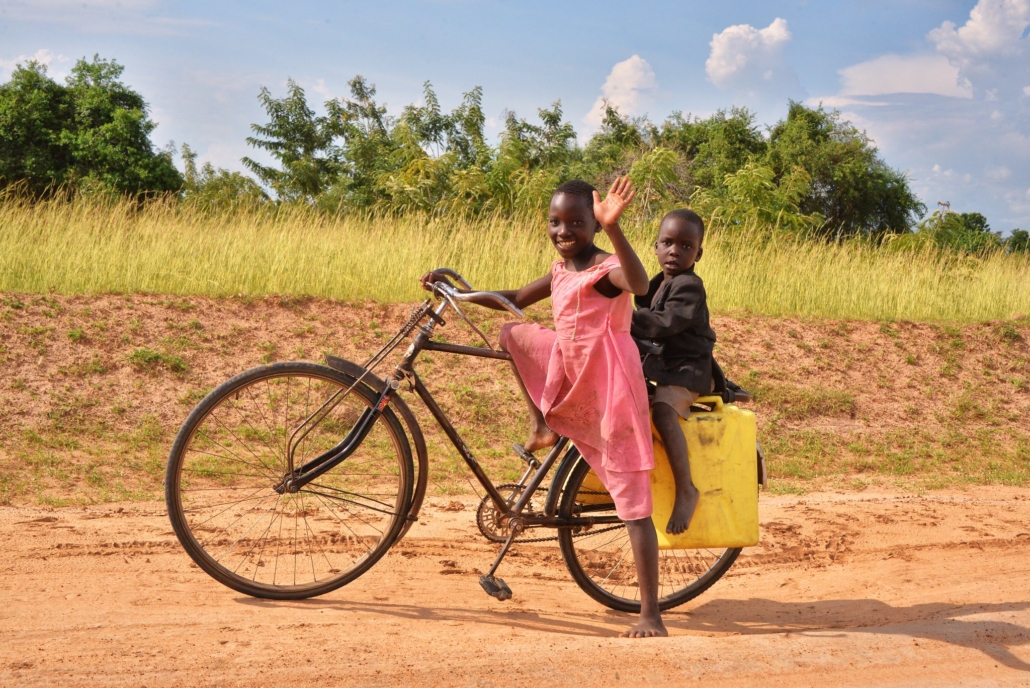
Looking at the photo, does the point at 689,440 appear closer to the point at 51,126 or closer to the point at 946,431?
the point at 946,431

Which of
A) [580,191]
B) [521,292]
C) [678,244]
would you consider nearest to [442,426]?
[521,292]

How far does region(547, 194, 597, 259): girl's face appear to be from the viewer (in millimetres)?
3447

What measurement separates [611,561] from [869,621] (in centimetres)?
127

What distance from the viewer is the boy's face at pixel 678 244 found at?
12.2ft

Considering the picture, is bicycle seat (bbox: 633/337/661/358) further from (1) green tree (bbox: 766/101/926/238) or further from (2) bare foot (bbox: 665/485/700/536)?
(1) green tree (bbox: 766/101/926/238)

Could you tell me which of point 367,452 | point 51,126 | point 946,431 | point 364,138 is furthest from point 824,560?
point 51,126

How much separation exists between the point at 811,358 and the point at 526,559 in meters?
5.10

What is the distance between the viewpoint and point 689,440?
376 centimetres

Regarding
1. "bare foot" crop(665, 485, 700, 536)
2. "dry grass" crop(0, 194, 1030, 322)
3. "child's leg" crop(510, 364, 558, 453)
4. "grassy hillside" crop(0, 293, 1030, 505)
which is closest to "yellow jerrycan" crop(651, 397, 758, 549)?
"bare foot" crop(665, 485, 700, 536)

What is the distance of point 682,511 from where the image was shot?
365cm

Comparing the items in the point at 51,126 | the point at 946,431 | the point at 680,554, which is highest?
the point at 51,126

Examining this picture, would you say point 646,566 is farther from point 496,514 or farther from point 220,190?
point 220,190

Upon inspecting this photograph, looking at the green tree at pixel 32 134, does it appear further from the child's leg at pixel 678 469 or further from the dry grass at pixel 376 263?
the child's leg at pixel 678 469

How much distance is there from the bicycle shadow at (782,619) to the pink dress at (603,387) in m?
0.69
